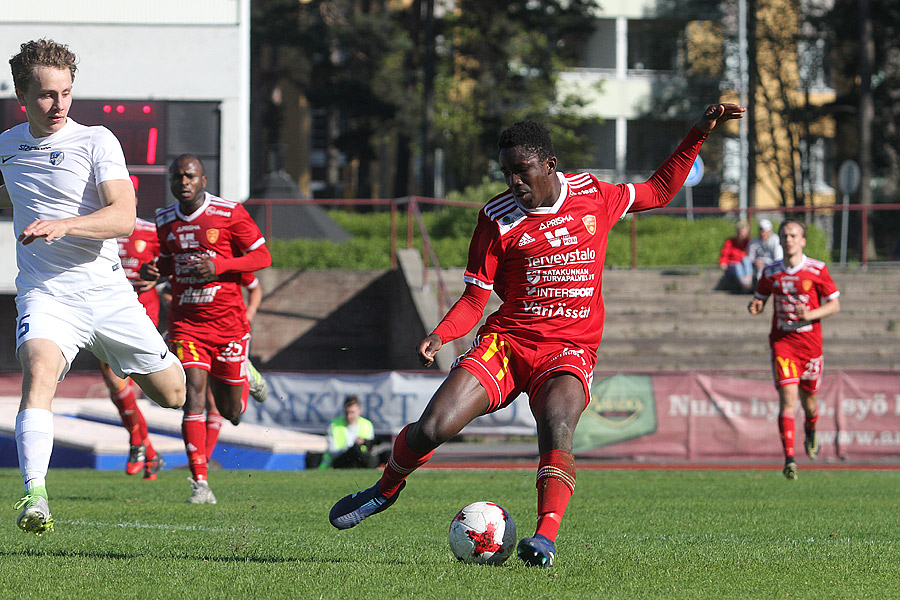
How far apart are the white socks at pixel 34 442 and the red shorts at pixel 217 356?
386 cm

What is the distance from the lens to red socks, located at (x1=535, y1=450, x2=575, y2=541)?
5586mm

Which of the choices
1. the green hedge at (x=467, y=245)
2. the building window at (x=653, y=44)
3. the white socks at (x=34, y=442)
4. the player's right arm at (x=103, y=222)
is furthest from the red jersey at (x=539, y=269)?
the building window at (x=653, y=44)

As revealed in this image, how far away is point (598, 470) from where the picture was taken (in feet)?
46.9

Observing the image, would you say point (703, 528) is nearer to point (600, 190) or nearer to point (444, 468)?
point (600, 190)

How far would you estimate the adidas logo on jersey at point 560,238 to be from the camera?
6133 millimetres

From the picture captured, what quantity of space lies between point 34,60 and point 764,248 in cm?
1716

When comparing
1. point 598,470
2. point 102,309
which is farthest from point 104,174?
point 598,470

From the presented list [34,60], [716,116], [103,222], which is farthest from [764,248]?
[34,60]

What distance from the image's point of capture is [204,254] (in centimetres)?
984

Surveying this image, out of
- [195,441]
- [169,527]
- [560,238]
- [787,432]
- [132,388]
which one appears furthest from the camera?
[787,432]

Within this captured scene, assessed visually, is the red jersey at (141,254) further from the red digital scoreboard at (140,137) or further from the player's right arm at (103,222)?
the player's right arm at (103,222)

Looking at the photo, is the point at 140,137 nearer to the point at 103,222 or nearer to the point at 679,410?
the point at 679,410

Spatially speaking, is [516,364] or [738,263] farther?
[738,263]

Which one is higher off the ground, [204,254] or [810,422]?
[204,254]
